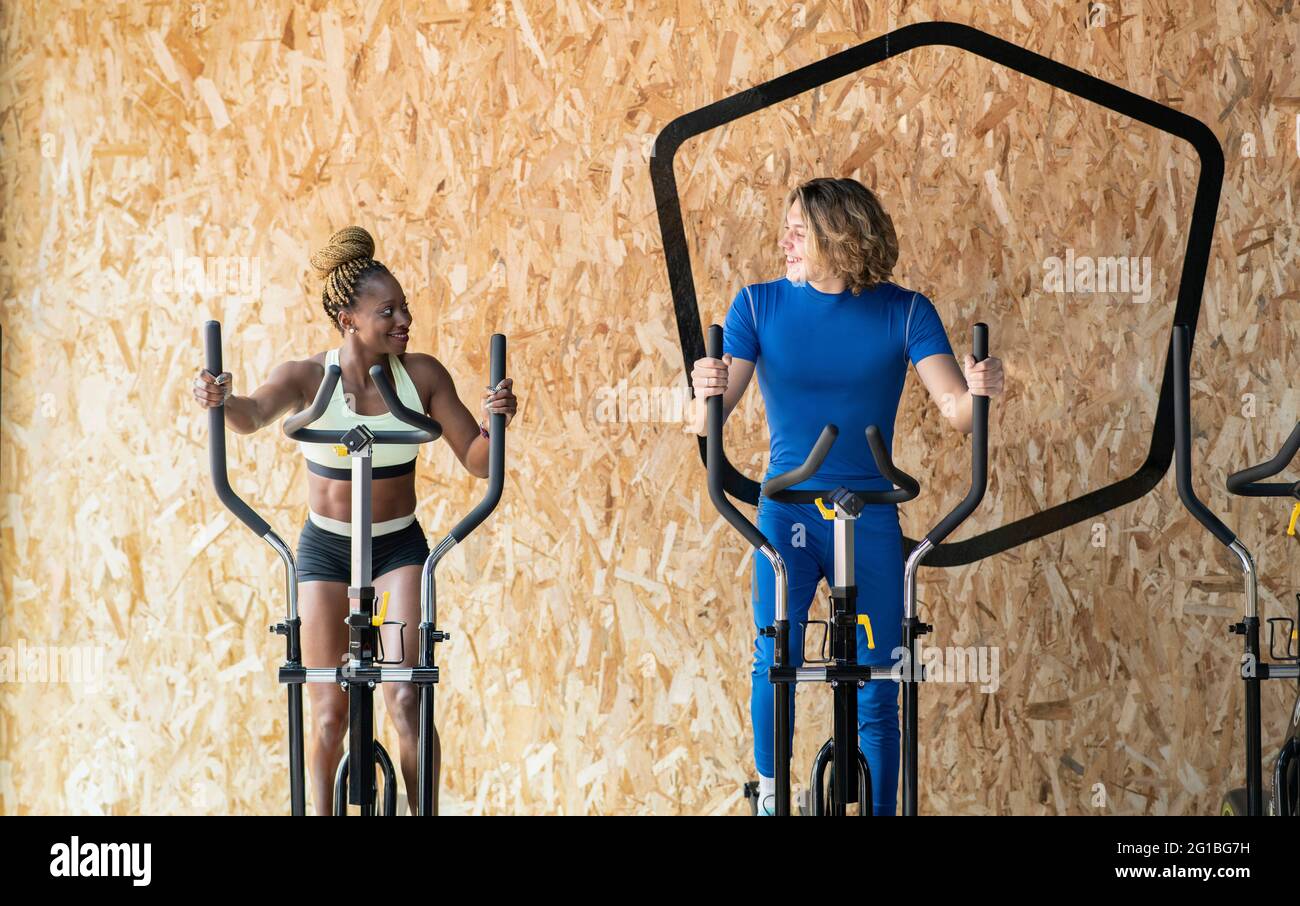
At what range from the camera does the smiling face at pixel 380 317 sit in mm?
3111

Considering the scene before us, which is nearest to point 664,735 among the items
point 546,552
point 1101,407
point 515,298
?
point 546,552

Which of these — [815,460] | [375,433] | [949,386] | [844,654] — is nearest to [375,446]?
[375,433]

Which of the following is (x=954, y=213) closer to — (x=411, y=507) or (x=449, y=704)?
(x=411, y=507)

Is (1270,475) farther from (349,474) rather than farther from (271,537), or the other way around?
(271,537)

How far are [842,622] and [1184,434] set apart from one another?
3.22 feet

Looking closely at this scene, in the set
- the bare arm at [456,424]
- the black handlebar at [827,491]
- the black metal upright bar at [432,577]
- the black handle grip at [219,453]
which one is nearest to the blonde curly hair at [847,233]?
the black handlebar at [827,491]

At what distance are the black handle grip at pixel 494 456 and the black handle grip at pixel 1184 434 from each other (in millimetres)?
1601

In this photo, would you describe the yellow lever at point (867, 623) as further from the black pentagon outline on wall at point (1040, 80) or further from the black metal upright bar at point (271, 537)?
the black metal upright bar at point (271, 537)

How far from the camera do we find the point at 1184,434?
2.92 metres

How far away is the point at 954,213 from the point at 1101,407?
0.73 metres

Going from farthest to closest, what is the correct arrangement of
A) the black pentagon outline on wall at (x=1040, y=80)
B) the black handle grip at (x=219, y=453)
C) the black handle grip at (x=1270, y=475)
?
the black pentagon outline on wall at (x=1040, y=80) → the black handle grip at (x=1270, y=475) → the black handle grip at (x=219, y=453)

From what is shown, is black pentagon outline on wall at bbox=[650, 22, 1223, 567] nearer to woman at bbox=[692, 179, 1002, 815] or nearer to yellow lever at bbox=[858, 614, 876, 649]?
woman at bbox=[692, 179, 1002, 815]

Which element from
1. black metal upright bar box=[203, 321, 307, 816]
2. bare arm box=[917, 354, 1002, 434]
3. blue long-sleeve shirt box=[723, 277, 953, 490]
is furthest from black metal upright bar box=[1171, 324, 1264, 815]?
black metal upright bar box=[203, 321, 307, 816]

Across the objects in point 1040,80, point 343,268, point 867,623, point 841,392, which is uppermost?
point 1040,80
